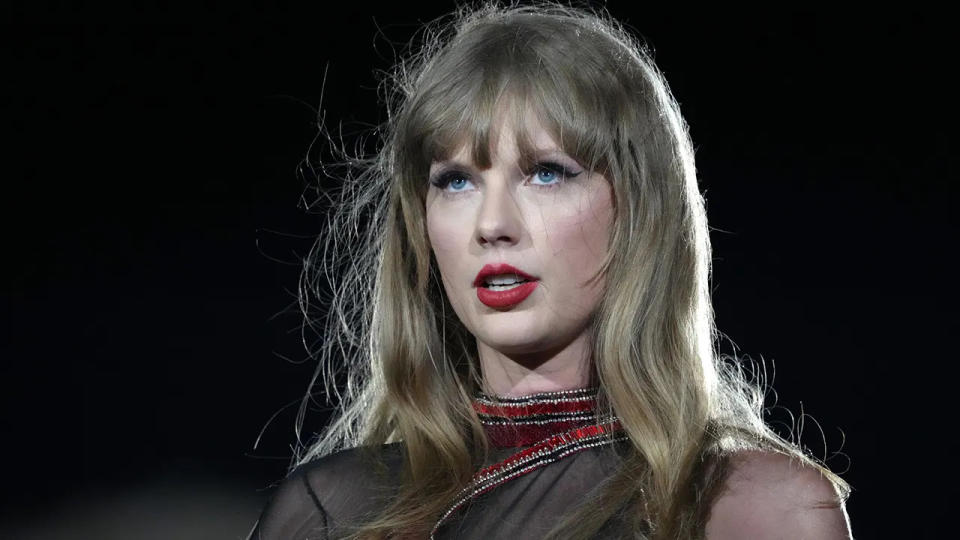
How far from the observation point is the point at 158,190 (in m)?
3.26

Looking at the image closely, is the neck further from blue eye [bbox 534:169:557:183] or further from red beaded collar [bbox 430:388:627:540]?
blue eye [bbox 534:169:557:183]

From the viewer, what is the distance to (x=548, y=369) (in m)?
1.84

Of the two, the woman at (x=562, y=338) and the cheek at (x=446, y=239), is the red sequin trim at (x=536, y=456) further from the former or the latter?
the cheek at (x=446, y=239)

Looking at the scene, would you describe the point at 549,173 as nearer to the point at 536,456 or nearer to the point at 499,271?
the point at 499,271

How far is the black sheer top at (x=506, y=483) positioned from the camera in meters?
1.78

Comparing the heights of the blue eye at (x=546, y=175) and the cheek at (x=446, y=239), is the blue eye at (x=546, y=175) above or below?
above

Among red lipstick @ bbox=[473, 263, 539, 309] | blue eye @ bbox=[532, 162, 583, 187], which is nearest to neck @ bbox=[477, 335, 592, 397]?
red lipstick @ bbox=[473, 263, 539, 309]

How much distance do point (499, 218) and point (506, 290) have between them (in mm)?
97

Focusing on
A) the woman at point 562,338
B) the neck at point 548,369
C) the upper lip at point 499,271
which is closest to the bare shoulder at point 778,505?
the woman at point 562,338

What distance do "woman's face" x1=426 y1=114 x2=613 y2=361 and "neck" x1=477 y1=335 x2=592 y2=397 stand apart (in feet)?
0.04

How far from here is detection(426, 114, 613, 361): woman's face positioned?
5.79ft

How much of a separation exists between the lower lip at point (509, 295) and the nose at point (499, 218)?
0.20ft

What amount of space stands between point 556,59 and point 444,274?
335 mm

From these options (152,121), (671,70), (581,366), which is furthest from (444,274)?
(152,121)
